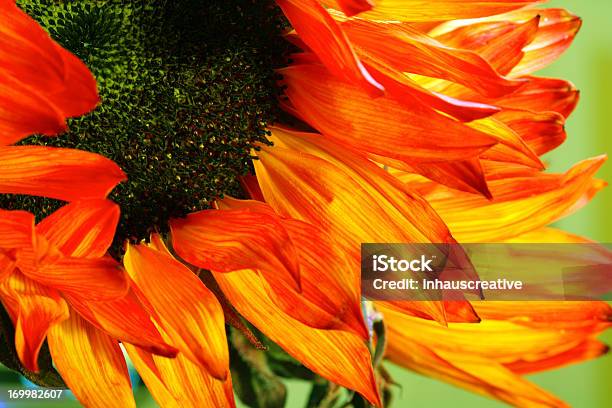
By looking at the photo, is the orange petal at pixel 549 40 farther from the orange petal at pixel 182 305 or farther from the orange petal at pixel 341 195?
the orange petal at pixel 182 305

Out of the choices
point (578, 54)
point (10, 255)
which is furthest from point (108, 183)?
point (578, 54)

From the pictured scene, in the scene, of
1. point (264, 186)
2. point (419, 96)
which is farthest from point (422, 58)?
point (264, 186)

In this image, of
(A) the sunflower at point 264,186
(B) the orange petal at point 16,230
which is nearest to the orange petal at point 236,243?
(A) the sunflower at point 264,186

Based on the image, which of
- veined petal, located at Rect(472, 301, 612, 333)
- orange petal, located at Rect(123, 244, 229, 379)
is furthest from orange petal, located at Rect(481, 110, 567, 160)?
orange petal, located at Rect(123, 244, 229, 379)

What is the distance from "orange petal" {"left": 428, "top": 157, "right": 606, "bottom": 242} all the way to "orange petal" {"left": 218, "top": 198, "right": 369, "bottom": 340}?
0.33 ft

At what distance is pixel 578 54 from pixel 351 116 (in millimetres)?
225

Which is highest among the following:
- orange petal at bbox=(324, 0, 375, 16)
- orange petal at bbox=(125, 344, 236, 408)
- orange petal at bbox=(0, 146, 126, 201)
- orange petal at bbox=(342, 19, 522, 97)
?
orange petal at bbox=(324, 0, 375, 16)

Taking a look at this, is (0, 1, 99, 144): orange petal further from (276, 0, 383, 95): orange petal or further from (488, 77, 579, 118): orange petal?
(488, 77, 579, 118): orange petal

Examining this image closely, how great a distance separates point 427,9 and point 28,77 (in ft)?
0.89

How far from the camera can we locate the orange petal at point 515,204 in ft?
2.03

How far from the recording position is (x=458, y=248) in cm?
61

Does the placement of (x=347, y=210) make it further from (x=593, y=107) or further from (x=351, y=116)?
(x=593, y=107)

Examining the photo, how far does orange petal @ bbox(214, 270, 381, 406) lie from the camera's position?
58 centimetres

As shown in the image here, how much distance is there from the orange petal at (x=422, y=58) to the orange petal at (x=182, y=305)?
20 cm
